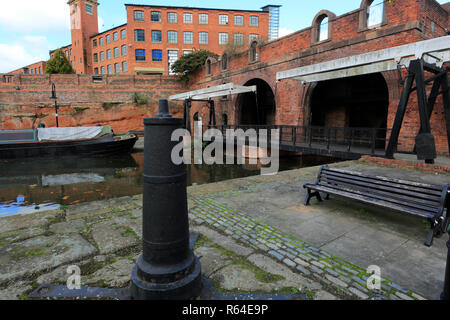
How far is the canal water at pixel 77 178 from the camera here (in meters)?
7.82

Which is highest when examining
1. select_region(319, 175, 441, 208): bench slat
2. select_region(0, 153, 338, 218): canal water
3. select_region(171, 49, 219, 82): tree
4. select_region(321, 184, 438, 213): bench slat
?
select_region(171, 49, 219, 82): tree

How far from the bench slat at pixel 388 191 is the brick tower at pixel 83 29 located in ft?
168

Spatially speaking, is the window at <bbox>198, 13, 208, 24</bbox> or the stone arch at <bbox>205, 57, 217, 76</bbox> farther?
the window at <bbox>198, 13, 208, 24</bbox>

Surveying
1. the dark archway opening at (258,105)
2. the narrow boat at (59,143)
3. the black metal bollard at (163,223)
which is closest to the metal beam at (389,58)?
the black metal bollard at (163,223)

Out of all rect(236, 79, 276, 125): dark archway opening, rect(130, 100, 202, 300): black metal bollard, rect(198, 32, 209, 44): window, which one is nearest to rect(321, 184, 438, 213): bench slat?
rect(130, 100, 202, 300): black metal bollard

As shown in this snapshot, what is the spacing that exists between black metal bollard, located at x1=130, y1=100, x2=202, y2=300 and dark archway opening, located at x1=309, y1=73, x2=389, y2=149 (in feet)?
44.9

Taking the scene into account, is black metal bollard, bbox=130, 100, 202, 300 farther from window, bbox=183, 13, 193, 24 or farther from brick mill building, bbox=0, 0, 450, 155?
window, bbox=183, 13, 193, 24

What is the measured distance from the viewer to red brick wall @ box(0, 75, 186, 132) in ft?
85.5

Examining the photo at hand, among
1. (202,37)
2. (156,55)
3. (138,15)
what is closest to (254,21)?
(202,37)

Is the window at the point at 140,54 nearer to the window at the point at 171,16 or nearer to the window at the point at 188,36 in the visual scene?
the window at the point at 171,16

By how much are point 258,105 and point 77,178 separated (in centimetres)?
1515

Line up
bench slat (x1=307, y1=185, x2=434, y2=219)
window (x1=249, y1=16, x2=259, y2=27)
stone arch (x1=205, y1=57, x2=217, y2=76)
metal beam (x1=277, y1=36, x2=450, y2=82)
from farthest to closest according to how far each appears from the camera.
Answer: window (x1=249, y1=16, x2=259, y2=27), stone arch (x1=205, y1=57, x2=217, y2=76), metal beam (x1=277, y1=36, x2=450, y2=82), bench slat (x1=307, y1=185, x2=434, y2=219)

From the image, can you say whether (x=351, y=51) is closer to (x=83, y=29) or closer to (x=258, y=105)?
(x=258, y=105)
